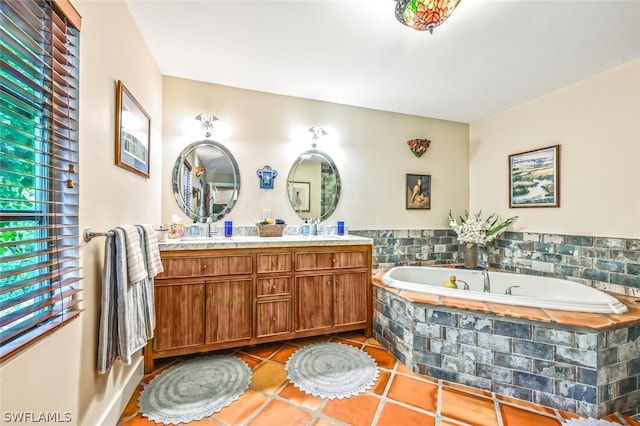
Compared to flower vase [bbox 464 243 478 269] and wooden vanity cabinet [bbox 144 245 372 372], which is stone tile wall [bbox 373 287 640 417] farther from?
flower vase [bbox 464 243 478 269]

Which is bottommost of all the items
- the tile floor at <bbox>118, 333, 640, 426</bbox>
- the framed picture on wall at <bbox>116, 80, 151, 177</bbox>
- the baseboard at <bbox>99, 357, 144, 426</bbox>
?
the tile floor at <bbox>118, 333, 640, 426</bbox>

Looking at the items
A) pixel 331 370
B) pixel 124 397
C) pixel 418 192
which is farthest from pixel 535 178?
pixel 124 397

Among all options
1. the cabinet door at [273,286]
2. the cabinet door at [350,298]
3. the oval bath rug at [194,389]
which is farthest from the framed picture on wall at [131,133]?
the cabinet door at [350,298]

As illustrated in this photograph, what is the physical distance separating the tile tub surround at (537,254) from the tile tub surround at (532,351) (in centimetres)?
30

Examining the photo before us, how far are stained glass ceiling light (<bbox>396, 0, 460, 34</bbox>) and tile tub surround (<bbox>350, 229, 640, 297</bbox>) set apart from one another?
7.11ft

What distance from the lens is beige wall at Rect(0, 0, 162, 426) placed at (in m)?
0.91

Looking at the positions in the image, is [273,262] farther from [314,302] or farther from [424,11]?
[424,11]

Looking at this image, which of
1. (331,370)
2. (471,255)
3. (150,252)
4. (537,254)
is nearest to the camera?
(150,252)

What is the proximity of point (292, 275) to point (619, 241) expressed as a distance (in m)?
2.85

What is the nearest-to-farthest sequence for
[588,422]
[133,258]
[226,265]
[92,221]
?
1. [92,221]
2. [133,258]
3. [588,422]
4. [226,265]

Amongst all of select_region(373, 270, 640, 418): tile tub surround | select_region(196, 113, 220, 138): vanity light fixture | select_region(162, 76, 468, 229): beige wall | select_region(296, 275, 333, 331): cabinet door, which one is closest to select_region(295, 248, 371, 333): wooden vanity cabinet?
select_region(296, 275, 333, 331): cabinet door

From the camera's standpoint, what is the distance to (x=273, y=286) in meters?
2.36

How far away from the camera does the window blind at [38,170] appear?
2.71 ft

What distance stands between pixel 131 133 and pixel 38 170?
0.89 m
